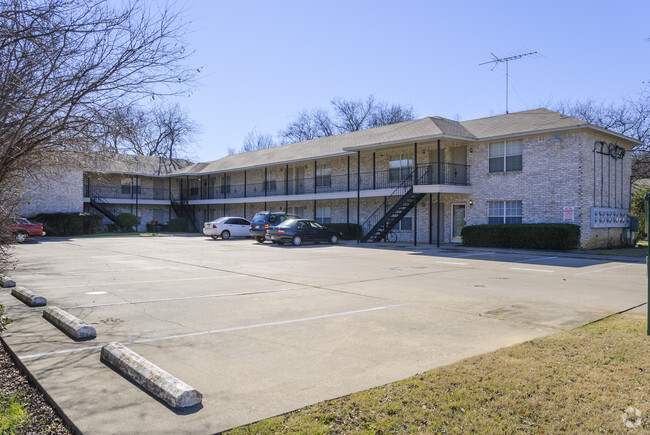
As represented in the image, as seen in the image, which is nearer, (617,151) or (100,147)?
(100,147)

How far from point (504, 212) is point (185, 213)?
3251 cm

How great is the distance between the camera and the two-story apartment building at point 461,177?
22.1m

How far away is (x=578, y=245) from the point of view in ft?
70.7

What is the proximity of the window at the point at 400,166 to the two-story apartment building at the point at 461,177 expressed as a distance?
6 cm

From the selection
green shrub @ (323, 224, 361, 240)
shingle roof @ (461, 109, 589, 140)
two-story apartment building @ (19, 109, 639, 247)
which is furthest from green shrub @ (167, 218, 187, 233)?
shingle roof @ (461, 109, 589, 140)

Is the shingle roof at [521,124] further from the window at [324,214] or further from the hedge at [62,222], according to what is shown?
the hedge at [62,222]

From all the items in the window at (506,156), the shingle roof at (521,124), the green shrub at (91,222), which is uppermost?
the shingle roof at (521,124)

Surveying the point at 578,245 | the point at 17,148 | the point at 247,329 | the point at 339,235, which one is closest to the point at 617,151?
the point at 578,245

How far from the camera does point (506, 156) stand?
24.2 metres

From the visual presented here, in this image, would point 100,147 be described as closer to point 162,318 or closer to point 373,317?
point 162,318

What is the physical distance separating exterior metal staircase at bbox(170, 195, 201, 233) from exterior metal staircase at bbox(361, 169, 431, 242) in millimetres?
22875

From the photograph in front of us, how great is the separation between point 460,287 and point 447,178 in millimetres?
16547

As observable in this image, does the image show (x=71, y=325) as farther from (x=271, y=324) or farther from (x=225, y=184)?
(x=225, y=184)

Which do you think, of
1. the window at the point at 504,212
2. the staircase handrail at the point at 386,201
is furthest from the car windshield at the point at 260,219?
the window at the point at 504,212
